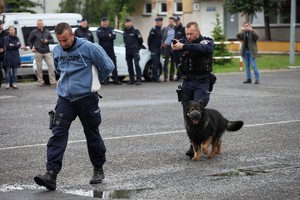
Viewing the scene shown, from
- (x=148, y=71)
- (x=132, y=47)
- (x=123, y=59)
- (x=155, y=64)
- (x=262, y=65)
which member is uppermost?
(x=132, y=47)

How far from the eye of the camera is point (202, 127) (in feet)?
31.1

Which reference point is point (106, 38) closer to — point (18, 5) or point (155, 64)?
point (155, 64)

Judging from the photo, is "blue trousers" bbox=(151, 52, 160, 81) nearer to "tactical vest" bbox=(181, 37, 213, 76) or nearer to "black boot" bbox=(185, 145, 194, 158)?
"tactical vest" bbox=(181, 37, 213, 76)

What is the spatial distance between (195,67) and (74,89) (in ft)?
7.83

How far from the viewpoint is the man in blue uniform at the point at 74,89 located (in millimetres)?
8000

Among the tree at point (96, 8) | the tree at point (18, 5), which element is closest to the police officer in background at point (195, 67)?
the tree at point (18, 5)

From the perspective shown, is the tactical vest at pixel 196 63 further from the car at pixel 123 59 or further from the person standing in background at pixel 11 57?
the car at pixel 123 59

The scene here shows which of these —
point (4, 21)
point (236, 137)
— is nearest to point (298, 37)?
point (4, 21)

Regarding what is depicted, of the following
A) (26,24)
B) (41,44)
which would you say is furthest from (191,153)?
(26,24)

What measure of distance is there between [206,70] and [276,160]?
1.53m

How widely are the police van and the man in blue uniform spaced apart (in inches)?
653

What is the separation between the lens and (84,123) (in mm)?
8227

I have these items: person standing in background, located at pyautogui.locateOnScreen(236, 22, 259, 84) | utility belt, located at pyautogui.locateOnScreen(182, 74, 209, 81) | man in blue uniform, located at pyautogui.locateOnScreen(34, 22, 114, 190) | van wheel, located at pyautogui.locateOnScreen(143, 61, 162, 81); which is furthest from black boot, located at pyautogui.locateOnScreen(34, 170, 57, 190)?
van wheel, located at pyautogui.locateOnScreen(143, 61, 162, 81)

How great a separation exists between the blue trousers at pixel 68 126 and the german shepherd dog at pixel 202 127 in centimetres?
154
